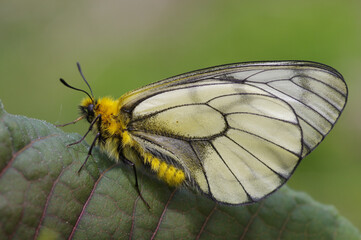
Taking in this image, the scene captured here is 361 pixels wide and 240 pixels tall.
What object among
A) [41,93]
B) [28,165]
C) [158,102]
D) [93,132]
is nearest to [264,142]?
[158,102]

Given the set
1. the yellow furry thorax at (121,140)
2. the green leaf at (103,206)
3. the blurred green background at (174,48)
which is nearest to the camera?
the green leaf at (103,206)

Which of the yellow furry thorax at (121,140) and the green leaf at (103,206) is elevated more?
the yellow furry thorax at (121,140)

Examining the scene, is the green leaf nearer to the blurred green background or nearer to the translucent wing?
the translucent wing

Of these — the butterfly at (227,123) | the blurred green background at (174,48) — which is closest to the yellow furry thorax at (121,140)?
the butterfly at (227,123)

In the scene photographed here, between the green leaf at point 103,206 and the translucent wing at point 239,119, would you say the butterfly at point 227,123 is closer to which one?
the translucent wing at point 239,119

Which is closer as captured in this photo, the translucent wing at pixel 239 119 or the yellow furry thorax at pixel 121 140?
the yellow furry thorax at pixel 121 140

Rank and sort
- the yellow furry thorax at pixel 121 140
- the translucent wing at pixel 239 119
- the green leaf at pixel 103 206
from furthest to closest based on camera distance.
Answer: the translucent wing at pixel 239 119 < the yellow furry thorax at pixel 121 140 < the green leaf at pixel 103 206

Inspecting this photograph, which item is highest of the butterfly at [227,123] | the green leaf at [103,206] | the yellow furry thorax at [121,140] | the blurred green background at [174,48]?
the blurred green background at [174,48]
